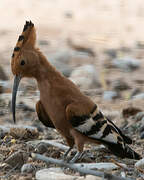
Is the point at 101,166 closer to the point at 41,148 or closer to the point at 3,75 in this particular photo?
the point at 41,148

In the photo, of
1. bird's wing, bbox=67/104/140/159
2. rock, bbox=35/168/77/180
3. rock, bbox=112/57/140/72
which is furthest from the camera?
rock, bbox=112/57/140/72

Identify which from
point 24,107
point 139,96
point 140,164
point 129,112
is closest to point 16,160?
point 140,164

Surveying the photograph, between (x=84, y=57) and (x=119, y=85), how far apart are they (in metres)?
1.63

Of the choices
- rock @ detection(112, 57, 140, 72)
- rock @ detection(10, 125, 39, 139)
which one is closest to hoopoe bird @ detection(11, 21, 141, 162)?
rock @ detection(10, 125, 39, 139)

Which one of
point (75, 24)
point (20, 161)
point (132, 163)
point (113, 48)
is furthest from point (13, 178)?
point (75, 24)

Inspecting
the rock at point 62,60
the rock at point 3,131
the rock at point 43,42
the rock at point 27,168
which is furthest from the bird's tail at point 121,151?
the rock at point 43,42

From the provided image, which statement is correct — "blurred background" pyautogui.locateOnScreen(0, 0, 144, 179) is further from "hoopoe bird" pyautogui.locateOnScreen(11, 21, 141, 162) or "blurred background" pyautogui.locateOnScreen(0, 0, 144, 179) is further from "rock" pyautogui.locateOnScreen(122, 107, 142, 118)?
"hoopoe bird" pyautogui.locateOnScreen(11, 21, 141, 162)

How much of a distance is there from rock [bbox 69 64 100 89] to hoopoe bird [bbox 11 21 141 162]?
340cm

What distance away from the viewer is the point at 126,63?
9.41m

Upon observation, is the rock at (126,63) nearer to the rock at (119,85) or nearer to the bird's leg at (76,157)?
the rock at (119,85)

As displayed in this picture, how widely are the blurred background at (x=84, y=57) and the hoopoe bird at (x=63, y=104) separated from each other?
0.26 metres

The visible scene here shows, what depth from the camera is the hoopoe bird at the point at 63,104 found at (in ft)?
15.2

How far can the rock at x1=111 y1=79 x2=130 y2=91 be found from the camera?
8.20 meters

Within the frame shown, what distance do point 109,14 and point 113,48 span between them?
86.4 inches
